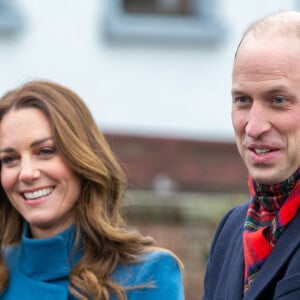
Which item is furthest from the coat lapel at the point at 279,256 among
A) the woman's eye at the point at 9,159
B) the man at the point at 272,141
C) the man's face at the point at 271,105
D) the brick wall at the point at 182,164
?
the brick wall at the point at 182,164

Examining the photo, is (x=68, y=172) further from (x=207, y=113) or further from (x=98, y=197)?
(x=207, y=113)

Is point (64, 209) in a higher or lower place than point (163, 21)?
higher

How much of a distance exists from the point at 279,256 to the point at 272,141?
0.31 metres

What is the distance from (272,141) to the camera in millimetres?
3682

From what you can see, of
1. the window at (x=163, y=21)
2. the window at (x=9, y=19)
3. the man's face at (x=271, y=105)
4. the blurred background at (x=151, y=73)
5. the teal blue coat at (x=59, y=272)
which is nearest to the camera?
the man's face at (x=271, y=105)

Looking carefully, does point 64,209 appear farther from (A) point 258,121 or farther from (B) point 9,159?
(A) point 258,121

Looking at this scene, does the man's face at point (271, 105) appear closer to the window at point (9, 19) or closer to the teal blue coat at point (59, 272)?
the teal blue coat at point (59, 272)

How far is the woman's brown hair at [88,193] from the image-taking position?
16.2 feet

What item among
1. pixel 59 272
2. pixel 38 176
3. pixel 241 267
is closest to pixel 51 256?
pixel 59 272

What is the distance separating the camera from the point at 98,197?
16.6 ft

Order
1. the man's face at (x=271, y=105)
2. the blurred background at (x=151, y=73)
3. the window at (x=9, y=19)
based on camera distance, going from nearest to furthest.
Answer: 1. the man's face at (x=271, y=105)
2. the window at (x=9, y=19)
3. the blurred background at (x=151, y=73)

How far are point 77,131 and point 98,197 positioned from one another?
25cm

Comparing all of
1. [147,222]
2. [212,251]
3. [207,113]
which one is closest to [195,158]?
[207,113]

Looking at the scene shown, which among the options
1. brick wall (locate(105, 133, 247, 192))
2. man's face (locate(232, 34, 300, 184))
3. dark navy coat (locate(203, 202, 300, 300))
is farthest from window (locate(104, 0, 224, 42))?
man's face (locate(232, 34, 300, 184))
